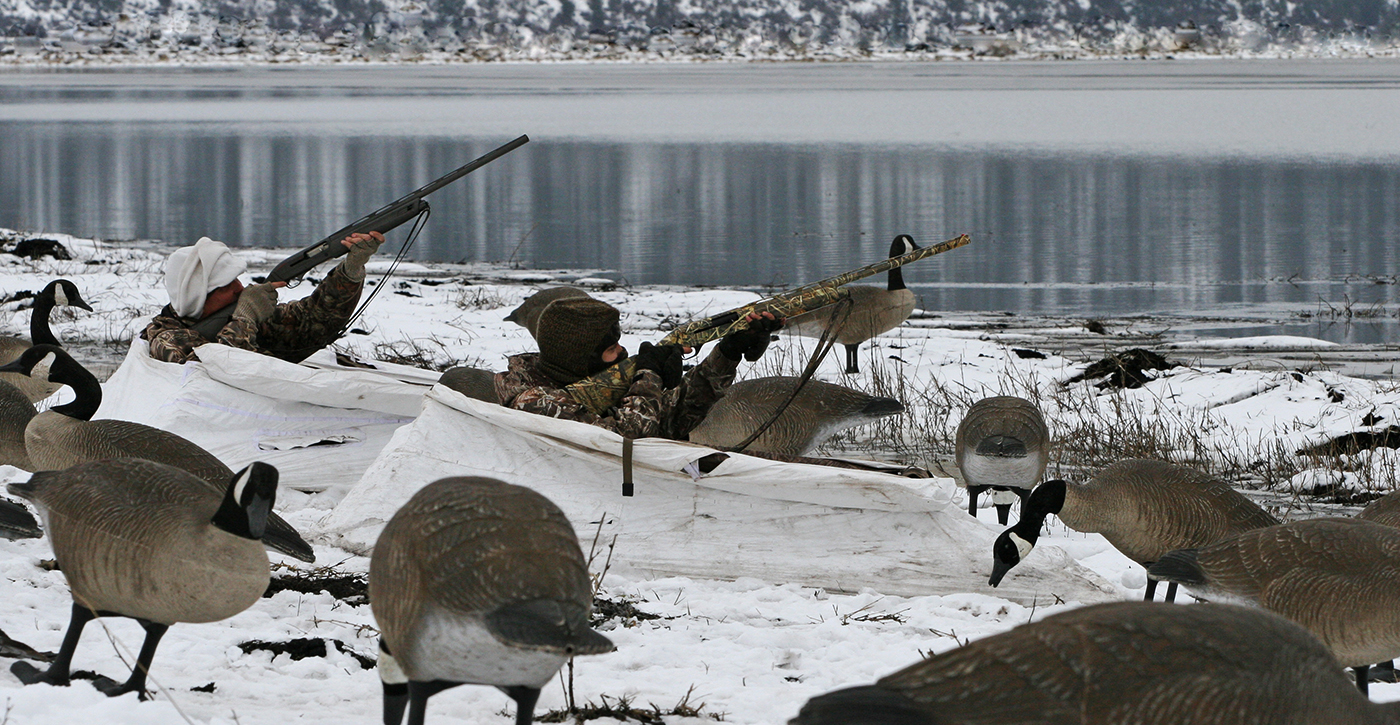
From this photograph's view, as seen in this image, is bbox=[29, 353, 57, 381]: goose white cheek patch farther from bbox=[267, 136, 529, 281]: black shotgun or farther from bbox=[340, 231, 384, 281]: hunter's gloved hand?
bbox=[267, 136, 529, 281]: black shotgun

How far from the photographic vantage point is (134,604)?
4145 millimetres

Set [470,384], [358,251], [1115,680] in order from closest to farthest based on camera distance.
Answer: [1115,680] < [470,384] < [358,251]

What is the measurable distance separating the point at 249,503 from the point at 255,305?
164 inches

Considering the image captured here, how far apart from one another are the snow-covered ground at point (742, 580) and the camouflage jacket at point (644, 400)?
71 centimetres

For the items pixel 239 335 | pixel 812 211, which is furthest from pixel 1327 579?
pixel 812 211

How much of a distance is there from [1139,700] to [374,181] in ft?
105

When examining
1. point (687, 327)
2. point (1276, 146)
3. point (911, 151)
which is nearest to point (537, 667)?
point (687, 327)

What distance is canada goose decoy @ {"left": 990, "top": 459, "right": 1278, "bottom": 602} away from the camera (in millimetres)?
5531

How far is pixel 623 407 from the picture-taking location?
6188mm

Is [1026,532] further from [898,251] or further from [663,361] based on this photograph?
[898,251]

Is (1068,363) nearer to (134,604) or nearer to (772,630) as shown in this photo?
(772,630)

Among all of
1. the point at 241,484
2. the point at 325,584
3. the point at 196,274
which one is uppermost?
the point at 196,274

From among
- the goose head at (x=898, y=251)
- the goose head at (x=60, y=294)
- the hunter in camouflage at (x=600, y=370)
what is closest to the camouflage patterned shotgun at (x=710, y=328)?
the hunter in camouflage at (x=600, y=370)

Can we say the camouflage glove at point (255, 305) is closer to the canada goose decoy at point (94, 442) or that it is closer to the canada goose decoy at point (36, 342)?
the canada goose decoy at point (36, 342)
